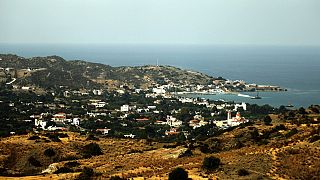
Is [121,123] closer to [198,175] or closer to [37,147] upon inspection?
[37,147]

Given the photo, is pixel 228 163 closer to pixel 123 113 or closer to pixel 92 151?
pixel 92 151

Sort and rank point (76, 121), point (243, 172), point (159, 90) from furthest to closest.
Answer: point (159, 90) < point (76, 121) < point (243, 172)

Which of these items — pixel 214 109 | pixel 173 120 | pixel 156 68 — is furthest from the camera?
pixel 156 68

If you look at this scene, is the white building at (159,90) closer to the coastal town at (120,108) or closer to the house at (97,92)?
the coastal town at (120,108)

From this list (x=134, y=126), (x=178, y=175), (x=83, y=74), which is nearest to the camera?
(x=178, y=175)

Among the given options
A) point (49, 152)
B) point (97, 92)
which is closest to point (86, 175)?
point (49, 152)

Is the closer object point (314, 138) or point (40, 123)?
point (314, 138)

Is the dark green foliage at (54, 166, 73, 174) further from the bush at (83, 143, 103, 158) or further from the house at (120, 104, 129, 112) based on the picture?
the house at (120, 104, 129, 112)

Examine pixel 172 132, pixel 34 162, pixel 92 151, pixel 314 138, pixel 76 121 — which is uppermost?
pixel 314 138

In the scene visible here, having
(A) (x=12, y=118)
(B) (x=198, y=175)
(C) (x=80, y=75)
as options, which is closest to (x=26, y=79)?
(C) (x=80, y=75)
